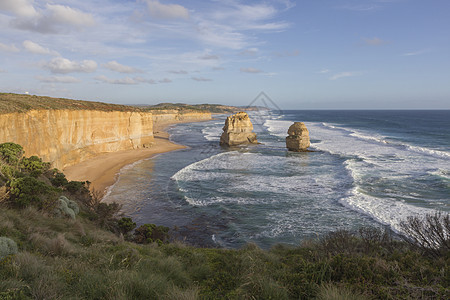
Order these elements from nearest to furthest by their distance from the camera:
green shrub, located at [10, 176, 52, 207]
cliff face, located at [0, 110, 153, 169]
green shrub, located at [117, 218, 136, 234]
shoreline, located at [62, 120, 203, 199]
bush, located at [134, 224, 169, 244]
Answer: green shrub, located at [10, 176, 52, 207]
bush, located at [134, 224, 169, 244]
green shrub, located at [117, 218, 136, 234]
cliff face, located at [0, 110, 153, 169]
shoreline, located at [62, 120, 203, 199]

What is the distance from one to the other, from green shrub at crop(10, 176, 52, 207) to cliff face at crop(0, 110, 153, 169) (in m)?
9.90

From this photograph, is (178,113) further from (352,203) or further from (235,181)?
(352,203)

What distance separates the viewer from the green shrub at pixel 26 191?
10.9 metres

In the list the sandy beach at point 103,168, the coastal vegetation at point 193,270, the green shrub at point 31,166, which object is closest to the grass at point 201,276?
the coastal vegetation at point 193,270

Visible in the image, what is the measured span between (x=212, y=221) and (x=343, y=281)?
11547 millimetres

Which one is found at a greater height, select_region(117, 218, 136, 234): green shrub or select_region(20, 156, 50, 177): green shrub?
select_region(20, 156, 50, 177): green shrub

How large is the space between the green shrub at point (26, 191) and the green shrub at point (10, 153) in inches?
177

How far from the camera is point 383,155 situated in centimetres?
3584

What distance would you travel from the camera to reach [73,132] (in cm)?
3039

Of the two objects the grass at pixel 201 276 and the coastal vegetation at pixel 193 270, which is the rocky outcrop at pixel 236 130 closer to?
the coastal vegetation at pixel 193 270

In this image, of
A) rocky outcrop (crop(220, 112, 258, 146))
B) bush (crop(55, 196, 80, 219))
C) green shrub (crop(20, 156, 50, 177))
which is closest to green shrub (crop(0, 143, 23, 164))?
green shrub (crop(20, 156, 50, 177))

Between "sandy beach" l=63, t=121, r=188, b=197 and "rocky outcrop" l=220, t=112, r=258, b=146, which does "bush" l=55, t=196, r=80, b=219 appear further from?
"rocky outcrop" l=220, t=112, r=258, b=146

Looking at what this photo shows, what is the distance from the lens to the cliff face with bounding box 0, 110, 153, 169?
20.8m

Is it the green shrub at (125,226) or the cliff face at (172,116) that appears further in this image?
the cliff face at (172,116)
